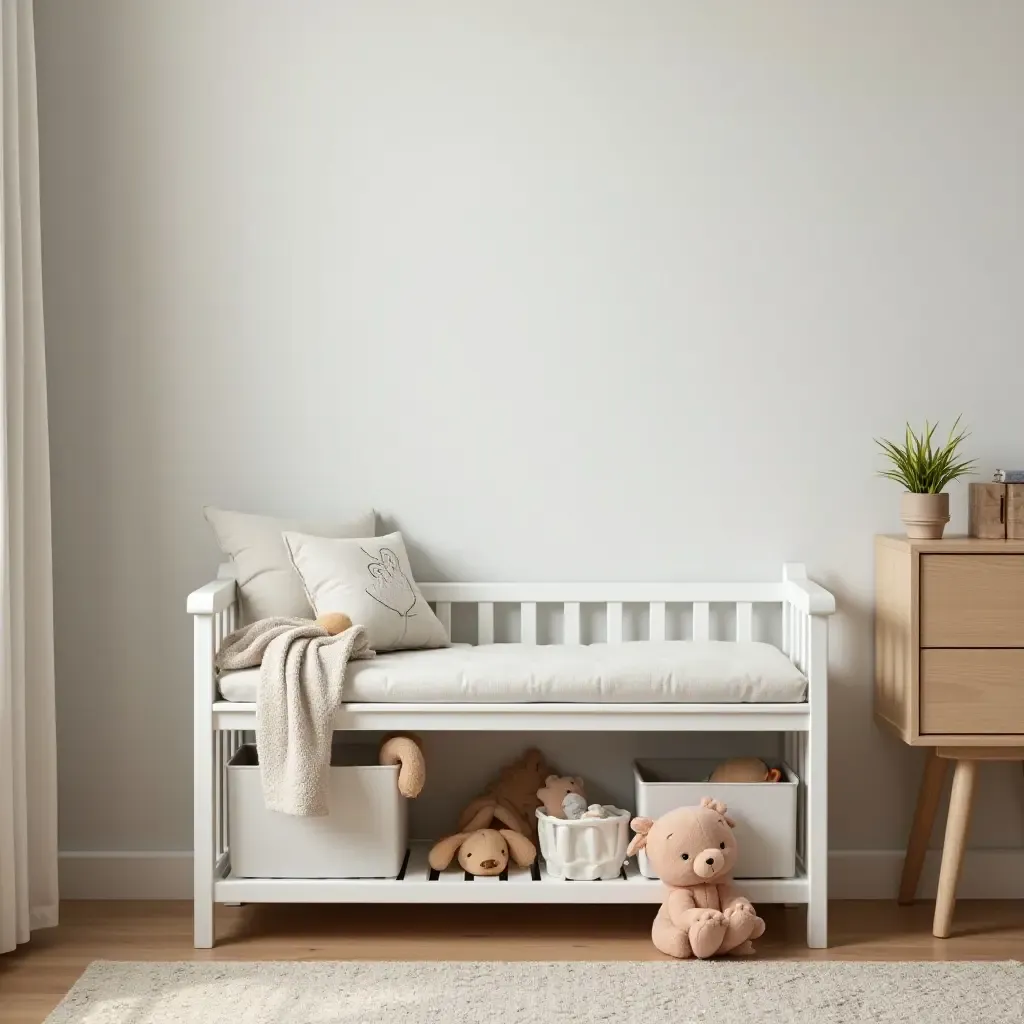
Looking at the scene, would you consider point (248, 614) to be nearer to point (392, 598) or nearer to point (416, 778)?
point (392, 598)

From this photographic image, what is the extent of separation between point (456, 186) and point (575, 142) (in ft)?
0.97

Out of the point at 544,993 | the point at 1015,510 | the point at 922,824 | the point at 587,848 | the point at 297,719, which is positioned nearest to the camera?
the point at 544,993

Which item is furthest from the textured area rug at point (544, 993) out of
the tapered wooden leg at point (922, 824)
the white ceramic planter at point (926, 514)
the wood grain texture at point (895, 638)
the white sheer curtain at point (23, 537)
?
the white ceramic planter at point (926, 514)

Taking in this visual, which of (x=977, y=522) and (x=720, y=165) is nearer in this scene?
(x=977, y=522)

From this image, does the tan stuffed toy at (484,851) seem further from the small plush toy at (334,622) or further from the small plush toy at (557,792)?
the small plush toy at (334,622)

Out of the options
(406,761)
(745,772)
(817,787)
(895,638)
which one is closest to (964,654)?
(895,638)

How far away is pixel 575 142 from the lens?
8.87 ft

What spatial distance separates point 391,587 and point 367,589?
0.20 feet

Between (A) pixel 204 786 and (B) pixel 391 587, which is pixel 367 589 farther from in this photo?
(A) pixel 204 786

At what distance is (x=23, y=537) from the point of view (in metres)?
2.38

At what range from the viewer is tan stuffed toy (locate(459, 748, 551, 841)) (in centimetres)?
254

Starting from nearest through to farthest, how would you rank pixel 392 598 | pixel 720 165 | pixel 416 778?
pixel 416 778, pixel 392 598, pixel 720 165

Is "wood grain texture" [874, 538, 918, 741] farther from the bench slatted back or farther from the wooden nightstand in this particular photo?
the bench slatted back

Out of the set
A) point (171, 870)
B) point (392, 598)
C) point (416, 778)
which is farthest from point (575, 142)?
point (171, 870)
